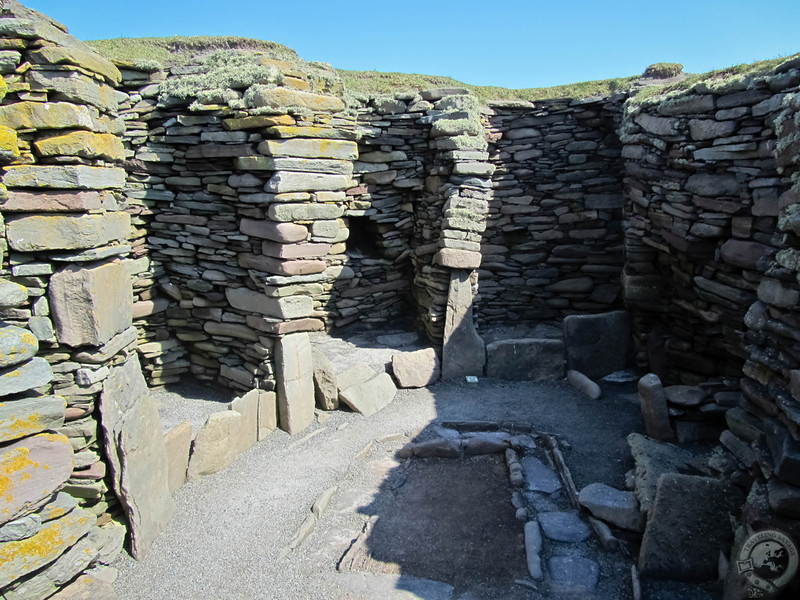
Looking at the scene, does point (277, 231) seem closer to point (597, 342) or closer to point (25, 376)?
point (25, 376)

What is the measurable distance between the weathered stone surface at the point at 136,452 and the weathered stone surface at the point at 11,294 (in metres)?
0.95

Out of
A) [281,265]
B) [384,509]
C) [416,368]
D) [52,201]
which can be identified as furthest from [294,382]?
[52,201]

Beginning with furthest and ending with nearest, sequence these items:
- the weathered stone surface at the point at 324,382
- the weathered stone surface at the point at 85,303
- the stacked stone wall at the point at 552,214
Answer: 1. the stacked stone wall at the point at 552,214
2. the weathered stone surface at the point at 324,382
3. the weathered stone surface at the point at 85,303

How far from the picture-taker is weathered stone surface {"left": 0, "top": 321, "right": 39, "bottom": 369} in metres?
3.55

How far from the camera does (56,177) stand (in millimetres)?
3844

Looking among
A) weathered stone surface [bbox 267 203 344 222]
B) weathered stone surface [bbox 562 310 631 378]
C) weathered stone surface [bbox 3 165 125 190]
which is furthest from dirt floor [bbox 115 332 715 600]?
weathered stone surface [bbox 3 165 125 190]

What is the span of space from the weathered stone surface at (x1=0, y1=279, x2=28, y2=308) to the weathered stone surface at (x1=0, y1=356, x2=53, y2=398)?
0.41 meters

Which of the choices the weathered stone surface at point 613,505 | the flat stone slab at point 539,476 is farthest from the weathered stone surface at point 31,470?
the weathered stone surface at point 613,505

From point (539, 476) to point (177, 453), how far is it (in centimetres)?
378

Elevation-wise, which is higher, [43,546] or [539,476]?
[43,546]

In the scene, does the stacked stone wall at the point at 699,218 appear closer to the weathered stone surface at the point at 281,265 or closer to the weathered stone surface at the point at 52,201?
the weathered stone surface at the point at 281,265

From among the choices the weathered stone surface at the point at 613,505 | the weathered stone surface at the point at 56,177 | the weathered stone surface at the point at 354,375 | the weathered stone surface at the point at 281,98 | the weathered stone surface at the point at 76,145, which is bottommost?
the weathered stone surface at the point at 613,505

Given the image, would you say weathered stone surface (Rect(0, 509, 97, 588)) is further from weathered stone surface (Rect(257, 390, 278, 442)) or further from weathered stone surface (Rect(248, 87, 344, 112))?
weathered stone surface (Rect(248, 87, 344, 112))

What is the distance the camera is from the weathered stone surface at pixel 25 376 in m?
3.59
